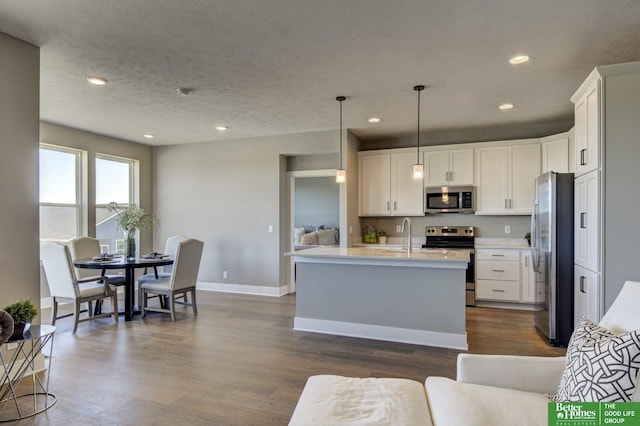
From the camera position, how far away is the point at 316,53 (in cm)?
297

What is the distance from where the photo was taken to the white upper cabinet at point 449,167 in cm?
543

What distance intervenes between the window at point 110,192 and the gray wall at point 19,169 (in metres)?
3.22

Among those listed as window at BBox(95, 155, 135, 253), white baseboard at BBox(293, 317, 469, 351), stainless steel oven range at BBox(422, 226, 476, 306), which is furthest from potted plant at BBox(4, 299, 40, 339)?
stainless steel oven range at BBox(422, 226, 476, 306)

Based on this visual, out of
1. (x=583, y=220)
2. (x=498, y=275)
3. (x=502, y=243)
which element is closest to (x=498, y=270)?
(x=498, y=275)

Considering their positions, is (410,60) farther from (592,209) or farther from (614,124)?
(592,209)

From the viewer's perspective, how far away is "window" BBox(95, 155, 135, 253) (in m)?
5.93

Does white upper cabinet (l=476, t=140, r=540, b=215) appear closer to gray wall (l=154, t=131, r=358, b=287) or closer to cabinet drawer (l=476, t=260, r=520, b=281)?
cabinet drawer (l=476, t=260, r=520, b=281)

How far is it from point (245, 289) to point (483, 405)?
504cm

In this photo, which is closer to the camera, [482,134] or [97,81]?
[97,81]

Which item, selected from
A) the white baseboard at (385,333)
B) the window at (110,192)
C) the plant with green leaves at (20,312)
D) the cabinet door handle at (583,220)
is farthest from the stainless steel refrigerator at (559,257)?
the window at (110,192)

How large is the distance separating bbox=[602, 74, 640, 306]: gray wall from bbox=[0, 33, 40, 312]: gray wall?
4.62 m

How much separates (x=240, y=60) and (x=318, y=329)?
9.40 ft

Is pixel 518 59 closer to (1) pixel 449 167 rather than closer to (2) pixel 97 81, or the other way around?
(1) pixel 449 167

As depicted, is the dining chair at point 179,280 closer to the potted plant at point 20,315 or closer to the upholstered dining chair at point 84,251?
the upholstered dining chair at point 84,251
